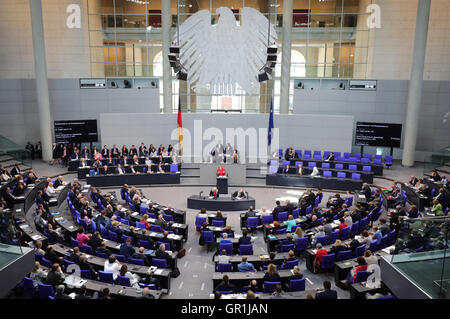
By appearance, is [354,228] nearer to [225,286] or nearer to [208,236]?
[208,236]

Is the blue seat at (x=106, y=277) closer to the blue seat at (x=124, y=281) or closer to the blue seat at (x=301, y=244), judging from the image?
the blue seat at (x=124, y=281)

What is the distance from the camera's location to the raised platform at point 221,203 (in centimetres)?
1489

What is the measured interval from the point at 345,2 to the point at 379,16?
2.36 metres

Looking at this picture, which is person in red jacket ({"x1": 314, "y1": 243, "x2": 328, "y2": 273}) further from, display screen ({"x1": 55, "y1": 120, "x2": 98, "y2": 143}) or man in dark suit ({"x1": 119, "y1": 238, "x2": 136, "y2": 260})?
display screen ({"x1": 55, "y1": 120, "x2": 98, "y2": 143})

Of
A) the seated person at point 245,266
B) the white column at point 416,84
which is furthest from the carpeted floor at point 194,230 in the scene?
the white column at point 416,84

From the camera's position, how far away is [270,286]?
811 centimetres

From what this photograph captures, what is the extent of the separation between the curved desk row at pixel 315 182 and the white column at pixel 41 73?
13.4 metres

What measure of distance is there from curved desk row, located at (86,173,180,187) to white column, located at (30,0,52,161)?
5953mm

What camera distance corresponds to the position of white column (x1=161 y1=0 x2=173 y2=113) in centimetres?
2212

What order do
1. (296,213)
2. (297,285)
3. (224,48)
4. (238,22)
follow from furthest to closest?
(238,22) → (224,48) → (296,213) → (297,285)

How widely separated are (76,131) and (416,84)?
20.5m

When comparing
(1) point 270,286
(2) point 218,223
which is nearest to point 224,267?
(1) point 270,286

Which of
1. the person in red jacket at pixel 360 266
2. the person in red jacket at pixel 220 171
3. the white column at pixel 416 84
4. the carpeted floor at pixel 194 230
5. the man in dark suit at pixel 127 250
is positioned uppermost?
the white column at pixel 416 84
